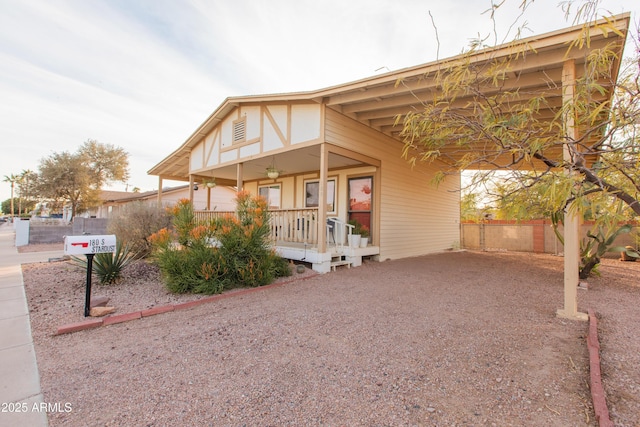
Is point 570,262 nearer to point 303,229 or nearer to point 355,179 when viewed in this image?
point 303,229

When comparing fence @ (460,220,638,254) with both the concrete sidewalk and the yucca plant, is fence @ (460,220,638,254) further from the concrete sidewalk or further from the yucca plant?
the concrete sidewalk

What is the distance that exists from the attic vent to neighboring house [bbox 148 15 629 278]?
0.03m

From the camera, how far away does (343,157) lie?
7473mm

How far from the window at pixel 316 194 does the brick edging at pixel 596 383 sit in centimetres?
679

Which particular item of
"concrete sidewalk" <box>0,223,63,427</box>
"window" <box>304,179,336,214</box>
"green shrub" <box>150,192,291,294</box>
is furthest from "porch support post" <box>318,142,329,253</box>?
"concrete sidewalk" <box>0,223,63,427</box>

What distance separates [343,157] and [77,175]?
2111 cm

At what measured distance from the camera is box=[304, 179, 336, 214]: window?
9.15m

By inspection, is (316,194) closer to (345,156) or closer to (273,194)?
(273,194)

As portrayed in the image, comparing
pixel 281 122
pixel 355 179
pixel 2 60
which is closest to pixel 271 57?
pixel 281 122

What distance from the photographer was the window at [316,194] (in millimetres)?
9148

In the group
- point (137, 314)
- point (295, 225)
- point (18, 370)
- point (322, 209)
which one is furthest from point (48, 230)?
point (18, 370)

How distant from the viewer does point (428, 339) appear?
293cm

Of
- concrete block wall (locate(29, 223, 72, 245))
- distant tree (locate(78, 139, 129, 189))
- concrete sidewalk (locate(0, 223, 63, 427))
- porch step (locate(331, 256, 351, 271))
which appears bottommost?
concrete sidewalk (locate(0, 223, 63, 427))

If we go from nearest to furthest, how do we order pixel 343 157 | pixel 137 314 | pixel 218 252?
pixel 137 314 → pixel 218 252 → pixel 343 157
